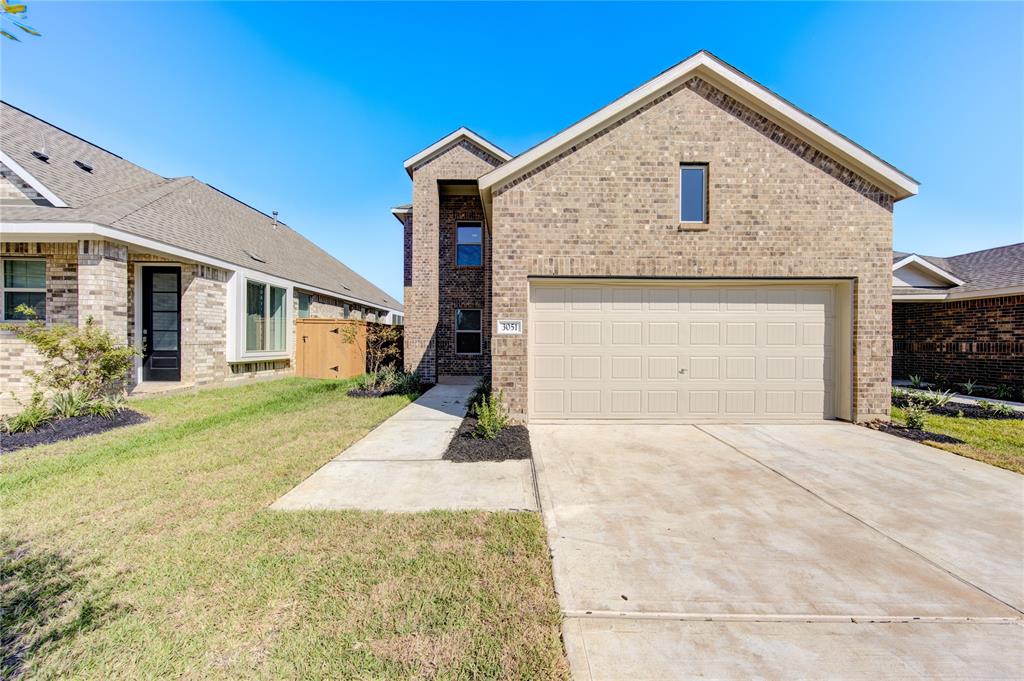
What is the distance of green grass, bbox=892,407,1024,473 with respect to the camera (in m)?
5.73

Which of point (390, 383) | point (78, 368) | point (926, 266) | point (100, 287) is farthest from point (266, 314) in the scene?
point (926, 266)

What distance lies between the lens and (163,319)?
10.6 meters

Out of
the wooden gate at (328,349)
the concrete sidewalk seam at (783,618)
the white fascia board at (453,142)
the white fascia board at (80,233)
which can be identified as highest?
the white fascia board at (453,142)

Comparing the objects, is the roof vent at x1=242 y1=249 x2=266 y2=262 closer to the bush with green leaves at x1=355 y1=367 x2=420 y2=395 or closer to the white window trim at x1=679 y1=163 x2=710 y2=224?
the bush with green leaves at x1=355 y1=367 x2=420 y2=395

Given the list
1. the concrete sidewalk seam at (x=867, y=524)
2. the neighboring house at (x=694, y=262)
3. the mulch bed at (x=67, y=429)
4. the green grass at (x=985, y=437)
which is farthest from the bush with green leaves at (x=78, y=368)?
the green grass at (x=985, y=437)

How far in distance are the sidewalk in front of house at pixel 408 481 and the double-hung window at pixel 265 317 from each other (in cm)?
812

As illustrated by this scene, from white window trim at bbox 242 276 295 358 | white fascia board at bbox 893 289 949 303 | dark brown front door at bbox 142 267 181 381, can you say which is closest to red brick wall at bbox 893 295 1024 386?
white fascia board at bbox 893 289 949 303

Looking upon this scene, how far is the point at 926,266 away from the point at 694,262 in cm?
1193

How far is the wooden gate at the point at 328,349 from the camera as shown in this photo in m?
14.0

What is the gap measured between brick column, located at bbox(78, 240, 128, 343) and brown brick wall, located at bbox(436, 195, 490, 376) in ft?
26.2

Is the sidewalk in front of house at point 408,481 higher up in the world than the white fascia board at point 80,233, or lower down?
lower down

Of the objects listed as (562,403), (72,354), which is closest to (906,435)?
(562,403)

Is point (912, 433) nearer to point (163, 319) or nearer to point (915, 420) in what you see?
point (915, 420)

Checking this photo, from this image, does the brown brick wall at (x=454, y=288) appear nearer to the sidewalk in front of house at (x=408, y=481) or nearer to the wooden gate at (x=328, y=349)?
the wooden gate at (x=328, y=349)
